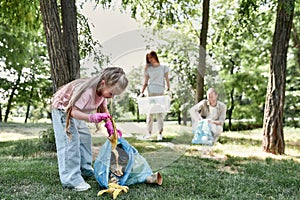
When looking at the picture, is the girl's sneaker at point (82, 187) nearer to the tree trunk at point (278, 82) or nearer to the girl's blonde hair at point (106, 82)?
the girl's blonde hair at point (106, 82)

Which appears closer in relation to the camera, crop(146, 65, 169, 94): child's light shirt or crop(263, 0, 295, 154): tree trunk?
crop(146, 65, 169, 94): child's light shirt

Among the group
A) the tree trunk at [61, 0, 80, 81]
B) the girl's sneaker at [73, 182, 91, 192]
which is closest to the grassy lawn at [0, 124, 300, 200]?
the girl's sneaker at [73, 182, 91, 192]

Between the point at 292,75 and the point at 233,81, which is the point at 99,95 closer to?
the point at 233,81

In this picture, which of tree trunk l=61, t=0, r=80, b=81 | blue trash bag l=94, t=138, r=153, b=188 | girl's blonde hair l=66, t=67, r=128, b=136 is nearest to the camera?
girl's blonde hair l=66, t=67, r=128, b=136

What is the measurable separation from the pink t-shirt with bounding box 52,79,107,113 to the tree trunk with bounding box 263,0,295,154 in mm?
3106

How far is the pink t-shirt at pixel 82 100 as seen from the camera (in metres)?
2.99

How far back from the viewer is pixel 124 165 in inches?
133

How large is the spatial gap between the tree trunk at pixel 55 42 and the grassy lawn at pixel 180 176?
1.11 meters

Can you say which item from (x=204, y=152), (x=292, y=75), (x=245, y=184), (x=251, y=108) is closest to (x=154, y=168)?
(x=245, y=184)

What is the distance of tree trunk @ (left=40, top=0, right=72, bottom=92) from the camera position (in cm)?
470

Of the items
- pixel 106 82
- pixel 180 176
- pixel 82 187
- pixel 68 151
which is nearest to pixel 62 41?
pixel 68 151

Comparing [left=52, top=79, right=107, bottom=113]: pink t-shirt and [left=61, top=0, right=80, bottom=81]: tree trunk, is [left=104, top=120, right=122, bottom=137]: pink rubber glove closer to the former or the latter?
[left=52, top=79, right=107, bottom=113]: pink t-shirt

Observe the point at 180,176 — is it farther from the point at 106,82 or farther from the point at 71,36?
the point at 71,36

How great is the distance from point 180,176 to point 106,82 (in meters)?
1.49
